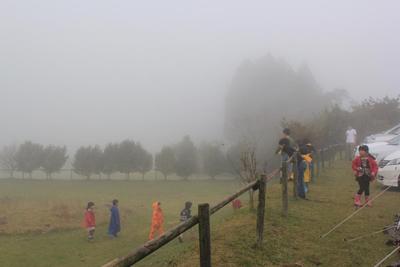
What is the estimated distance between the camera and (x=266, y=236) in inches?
295

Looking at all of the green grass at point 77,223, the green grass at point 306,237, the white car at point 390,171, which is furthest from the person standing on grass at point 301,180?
the green grass at point 77,223

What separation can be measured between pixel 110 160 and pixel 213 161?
47.4ft

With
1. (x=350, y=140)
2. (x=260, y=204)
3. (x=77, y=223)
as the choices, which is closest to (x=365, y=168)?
(x=260, y=204)

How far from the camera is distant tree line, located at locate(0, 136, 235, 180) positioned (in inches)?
2170

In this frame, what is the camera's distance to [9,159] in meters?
61.8

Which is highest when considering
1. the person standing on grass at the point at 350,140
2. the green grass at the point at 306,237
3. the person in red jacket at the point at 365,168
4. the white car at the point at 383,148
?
the person standing on grass at the point at 350,140

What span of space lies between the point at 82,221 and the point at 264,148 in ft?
100

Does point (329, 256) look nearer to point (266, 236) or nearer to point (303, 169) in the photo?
point (266, 236)

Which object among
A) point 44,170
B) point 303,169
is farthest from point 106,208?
point 44,170

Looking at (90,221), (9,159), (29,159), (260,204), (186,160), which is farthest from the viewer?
(9,159)

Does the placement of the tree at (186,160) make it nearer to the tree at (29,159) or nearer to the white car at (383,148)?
the tree at (29,159)

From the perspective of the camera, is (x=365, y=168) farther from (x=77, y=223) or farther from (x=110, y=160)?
(x=110, y=160)

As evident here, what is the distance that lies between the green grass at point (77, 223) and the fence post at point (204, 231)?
3379 millimetres

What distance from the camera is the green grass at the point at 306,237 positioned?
6.39 meters
